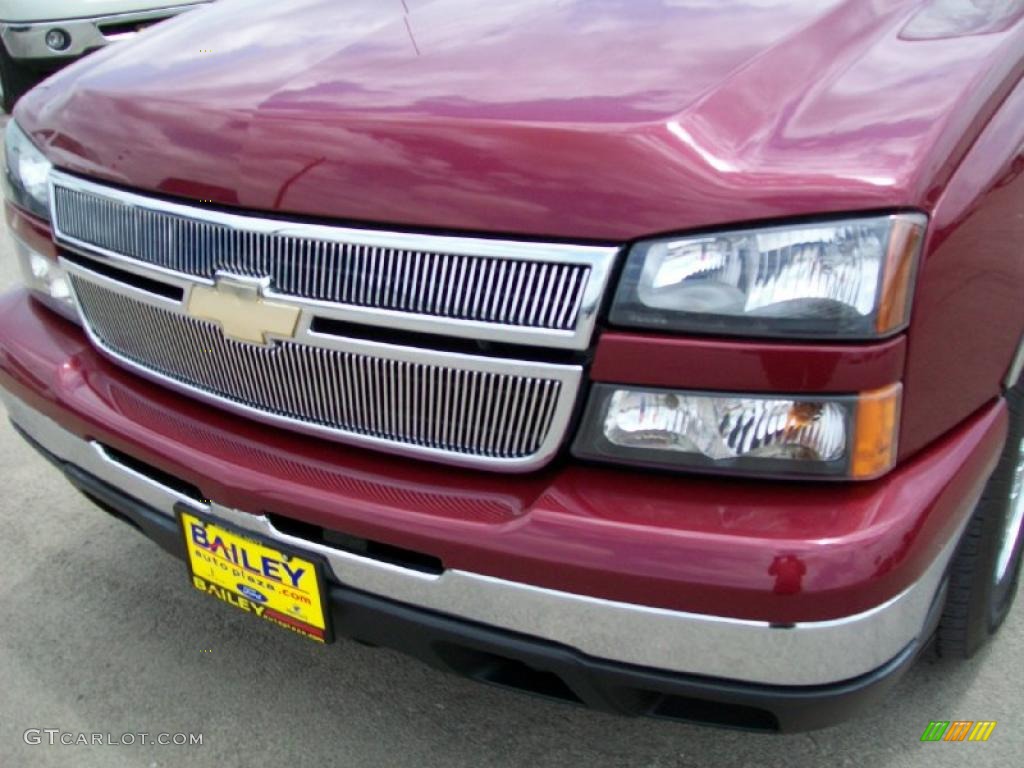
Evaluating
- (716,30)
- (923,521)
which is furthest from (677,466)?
(716,30)

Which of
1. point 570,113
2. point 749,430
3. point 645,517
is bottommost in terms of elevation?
point 645,517

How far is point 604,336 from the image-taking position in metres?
1.66

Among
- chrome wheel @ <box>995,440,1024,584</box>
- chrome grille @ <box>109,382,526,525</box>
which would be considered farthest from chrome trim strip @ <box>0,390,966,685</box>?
chrome wheel @ <box>995,440,1024,584</box>

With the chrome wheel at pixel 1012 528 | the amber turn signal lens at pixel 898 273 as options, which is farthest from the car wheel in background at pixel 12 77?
the amber turn signal lens at pixel 898 273

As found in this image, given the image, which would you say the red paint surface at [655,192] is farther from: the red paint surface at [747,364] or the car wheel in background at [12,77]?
the car wheel in background at [12,77]

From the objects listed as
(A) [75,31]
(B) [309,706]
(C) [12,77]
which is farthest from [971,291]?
(C) [12,77]

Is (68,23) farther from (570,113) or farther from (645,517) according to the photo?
(645,517)

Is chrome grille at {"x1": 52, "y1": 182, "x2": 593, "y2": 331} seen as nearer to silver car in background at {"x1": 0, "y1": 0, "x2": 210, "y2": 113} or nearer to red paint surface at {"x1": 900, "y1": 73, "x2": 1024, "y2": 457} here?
red paint surface at {"x1": 900, "y1": 73, "x2": 1024, "y2": 457}

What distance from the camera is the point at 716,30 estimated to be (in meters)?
2.00

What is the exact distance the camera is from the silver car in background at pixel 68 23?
25.6ft

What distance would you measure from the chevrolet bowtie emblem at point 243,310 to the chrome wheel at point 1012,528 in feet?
4.74

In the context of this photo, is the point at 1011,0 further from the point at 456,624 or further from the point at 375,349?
the point at 456,624

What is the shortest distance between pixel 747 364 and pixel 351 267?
2.13 feet

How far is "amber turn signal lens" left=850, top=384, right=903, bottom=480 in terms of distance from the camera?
162 cm
